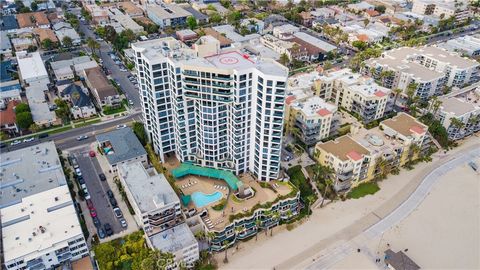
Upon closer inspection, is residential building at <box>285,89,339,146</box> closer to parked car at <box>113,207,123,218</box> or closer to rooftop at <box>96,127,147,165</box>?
rooftop at <box>96,127,147,165</box>

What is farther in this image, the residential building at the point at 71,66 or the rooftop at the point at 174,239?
the residential building at the point at 71,66

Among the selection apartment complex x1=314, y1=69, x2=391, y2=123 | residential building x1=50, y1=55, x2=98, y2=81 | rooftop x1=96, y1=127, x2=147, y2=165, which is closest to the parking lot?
rooftop x1=96, y1=127, x2=147, y2=165

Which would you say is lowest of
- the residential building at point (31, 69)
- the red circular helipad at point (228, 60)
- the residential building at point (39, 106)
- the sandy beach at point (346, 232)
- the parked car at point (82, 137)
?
the sandy beach at point (346, 232)

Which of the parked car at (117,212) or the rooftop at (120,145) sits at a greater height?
the rooftop at (120,145)

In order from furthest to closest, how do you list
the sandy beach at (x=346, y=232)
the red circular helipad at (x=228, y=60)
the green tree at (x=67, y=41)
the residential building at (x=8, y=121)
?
A: the green tree at (x=67, y=41)
the residential building at (x=8, y=121)
the red circular helipad at (x=228, y=60)
the sandy beach at (x=346, y=232)

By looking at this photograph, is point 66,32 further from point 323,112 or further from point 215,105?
point 323,112

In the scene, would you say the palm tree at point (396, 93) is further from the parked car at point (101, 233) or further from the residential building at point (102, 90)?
the parked car at point (101, 233)

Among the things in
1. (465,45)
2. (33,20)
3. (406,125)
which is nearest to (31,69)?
(33,20)

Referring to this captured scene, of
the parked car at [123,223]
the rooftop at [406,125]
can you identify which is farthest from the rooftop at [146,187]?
the rooftop at [406,125]
